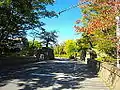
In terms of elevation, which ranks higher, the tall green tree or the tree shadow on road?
the tall green tree

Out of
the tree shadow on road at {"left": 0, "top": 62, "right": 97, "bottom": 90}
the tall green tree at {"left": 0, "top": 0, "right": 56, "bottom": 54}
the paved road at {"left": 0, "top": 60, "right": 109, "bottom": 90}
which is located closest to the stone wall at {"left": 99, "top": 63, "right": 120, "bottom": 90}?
the paved road at {"left": 0, "top": 60, "right": 109, "bottom": 90}

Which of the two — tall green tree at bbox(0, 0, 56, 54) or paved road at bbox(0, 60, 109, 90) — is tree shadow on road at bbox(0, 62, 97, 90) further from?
tall green tree at bbox(0, 0, 56, 54)

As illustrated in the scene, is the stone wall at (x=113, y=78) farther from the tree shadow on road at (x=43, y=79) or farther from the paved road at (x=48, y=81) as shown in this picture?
the tree shadow on road at (x=43, y=79)

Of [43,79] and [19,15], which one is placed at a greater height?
[19,15]

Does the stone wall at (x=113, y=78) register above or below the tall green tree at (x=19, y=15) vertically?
below

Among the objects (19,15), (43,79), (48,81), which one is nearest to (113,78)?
(48,81)

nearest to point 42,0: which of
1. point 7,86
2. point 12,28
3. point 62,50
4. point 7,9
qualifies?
point 7,9

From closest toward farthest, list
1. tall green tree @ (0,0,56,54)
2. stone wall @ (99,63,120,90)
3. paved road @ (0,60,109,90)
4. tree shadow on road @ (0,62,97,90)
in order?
stone wall @ (99,63,120,90) → paved road @ (0,60,109,90) → tree shadow on road @ (0,62,97,90) → tall green tree @ (0,0,56,54)

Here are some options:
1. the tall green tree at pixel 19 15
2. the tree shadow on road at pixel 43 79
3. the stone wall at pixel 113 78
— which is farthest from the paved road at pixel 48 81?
the tall green tree at pixel 19 15

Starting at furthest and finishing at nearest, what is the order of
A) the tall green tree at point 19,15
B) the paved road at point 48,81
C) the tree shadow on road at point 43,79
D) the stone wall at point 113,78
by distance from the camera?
the tall green tree at point 19,15 < the tree shadow on road at point 43,79 < the paved road at point 48,81 < the stone wall at point 113,78

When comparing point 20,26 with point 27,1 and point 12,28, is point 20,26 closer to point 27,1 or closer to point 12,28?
point 12,28

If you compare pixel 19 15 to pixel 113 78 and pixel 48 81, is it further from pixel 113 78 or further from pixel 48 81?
pixel 113 78

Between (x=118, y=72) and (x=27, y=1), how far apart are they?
1434 centimetres

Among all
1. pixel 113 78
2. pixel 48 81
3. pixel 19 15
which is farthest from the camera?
pixel 19 15
